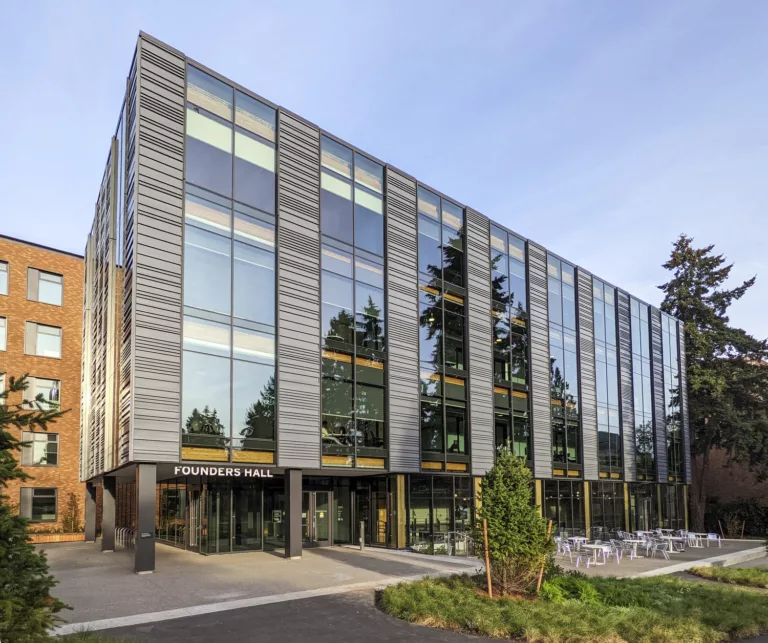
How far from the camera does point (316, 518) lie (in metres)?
26.2

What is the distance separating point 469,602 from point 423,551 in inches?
473

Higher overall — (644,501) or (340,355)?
(340,355)

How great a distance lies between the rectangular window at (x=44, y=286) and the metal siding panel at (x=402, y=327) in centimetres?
2032

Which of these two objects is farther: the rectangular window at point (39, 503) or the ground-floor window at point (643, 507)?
the ground-floor window at point (643, 507)

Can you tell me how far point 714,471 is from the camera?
159 feet

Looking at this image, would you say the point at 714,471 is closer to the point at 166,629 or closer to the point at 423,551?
the point at 423,551

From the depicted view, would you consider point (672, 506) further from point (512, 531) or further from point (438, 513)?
point (512, 531)

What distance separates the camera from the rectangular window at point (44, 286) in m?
35.6

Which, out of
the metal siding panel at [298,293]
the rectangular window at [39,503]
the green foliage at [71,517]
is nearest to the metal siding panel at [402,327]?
the metal siding panel at [298,293]

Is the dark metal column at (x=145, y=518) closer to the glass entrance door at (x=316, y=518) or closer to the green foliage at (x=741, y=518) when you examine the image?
the glass entrance door at (x=316, y=518)

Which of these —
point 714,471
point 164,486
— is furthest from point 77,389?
point 714,471

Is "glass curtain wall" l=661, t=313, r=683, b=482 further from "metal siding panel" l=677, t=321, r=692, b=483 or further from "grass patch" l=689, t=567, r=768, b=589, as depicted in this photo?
"grass patch" l=689, t=567, r=768, b=589

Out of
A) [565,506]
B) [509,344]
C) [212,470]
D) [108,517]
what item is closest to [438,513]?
[509,344]

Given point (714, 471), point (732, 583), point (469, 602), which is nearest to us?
point (469, 602)
